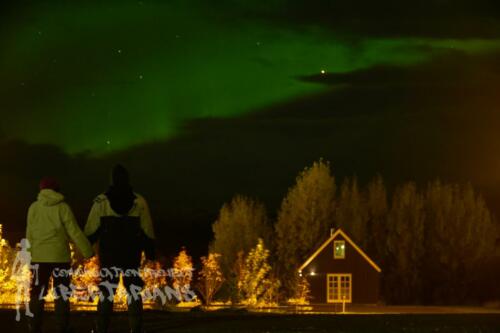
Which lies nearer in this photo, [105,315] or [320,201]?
[105,315]

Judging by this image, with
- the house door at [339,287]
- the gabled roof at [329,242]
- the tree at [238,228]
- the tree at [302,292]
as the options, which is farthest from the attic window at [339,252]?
the tree at [238,228]

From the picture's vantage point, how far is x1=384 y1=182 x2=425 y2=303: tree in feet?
245

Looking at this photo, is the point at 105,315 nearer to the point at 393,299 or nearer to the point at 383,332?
the point at 383,332

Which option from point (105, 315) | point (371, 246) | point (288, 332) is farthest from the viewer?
point (371, 246)

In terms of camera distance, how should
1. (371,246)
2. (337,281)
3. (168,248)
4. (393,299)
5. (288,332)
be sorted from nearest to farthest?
(288,332) < (337,281) < (393,299) < (371,246) < (168,248)

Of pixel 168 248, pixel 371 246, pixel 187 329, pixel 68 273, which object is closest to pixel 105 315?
pixel 68 273

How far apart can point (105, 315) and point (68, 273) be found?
881 millimetres

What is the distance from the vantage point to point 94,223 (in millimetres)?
11688

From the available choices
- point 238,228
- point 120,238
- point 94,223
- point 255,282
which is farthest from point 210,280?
point 120,238

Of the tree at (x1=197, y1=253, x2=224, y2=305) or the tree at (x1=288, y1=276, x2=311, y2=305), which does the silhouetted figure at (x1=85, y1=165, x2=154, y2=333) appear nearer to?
the tree at (x1=197, y1=253, x2=224, y2=305)

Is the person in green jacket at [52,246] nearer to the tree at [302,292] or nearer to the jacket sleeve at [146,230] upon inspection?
the jacket sleeve at [146,230]

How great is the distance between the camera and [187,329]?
14164 mm

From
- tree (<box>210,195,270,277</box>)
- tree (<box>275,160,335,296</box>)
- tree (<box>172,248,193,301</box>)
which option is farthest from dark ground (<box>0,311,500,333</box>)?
tree (<box>210,195,270,277</box>)

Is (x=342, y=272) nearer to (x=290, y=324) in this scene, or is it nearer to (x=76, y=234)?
(x=290, y=324)
